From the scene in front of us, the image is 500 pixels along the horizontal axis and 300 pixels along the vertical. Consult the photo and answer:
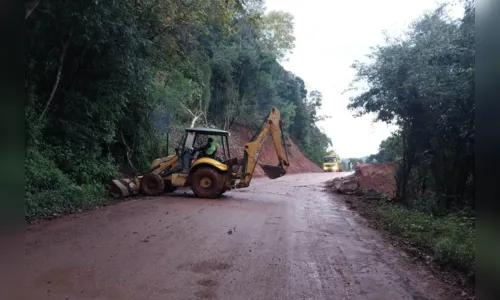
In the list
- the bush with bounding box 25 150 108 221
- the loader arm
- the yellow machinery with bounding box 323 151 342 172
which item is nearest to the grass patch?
the bush with bounding box 25 150 108 221

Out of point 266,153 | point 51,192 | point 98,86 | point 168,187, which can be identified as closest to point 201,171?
point 168,187

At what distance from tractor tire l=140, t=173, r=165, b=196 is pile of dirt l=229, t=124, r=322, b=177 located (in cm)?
1548

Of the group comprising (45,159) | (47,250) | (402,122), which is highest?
(402,122)

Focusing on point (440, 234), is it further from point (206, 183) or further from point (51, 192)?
point (51, 192)

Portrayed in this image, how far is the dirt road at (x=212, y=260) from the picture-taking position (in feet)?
16.6

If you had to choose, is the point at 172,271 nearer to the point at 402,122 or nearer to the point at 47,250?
the point at 47,250

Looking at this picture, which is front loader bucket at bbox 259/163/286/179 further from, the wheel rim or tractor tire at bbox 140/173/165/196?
tractor tire at bbox 140/173/165/196

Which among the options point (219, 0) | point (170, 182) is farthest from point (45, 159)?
point (219, 0)

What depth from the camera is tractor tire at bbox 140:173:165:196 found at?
47.3 feet

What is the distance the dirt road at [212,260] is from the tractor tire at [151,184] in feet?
12.3

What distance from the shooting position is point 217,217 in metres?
10.3

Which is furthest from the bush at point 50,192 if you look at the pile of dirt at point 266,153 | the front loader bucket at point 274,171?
the pile of dirt at point 266,153
